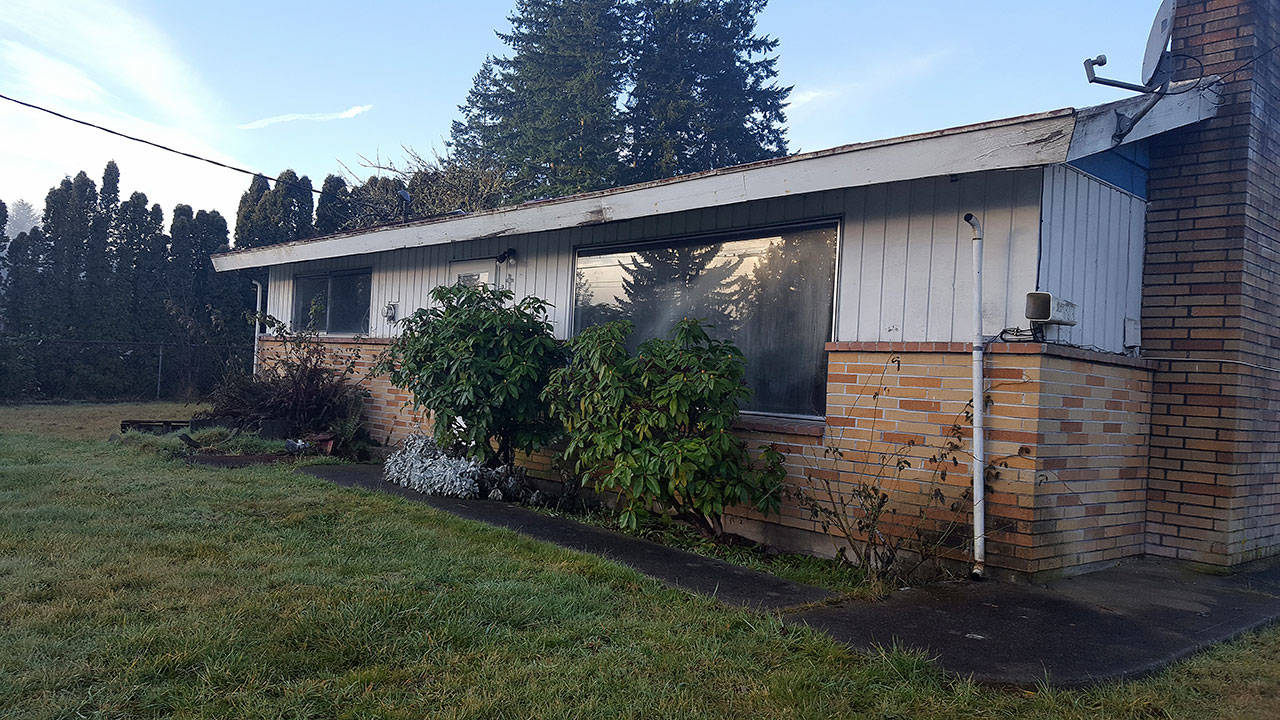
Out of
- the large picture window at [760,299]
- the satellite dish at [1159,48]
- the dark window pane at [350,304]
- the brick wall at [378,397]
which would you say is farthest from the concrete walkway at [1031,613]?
the dark window pane at [350,304]

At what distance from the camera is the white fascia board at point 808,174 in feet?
13.2

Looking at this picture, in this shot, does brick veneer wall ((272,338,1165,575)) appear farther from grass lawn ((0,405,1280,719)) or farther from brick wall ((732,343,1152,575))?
grass lawn ((0,405,1280,719))

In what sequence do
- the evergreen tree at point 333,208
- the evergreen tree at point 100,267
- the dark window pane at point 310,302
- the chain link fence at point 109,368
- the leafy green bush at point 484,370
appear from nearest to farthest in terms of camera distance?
1. the leafy green bush at point 484,370
2. the dark window pane at point 310,302
3. the chain link fence at point 109,368
4. the evergreen tree at point 100,267
5. the evergreen tree at point 333,208

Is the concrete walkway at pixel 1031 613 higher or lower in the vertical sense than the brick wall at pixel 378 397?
lower

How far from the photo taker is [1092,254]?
16.0ft

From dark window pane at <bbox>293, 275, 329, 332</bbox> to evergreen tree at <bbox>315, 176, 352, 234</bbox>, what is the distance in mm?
7436

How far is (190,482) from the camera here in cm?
667

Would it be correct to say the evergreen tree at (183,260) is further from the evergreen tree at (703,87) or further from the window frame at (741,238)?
the evergreen tree at (703,87)

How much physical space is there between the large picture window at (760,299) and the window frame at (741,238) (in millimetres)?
22

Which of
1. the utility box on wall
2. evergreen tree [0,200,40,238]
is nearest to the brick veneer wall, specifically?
the utility box on wall

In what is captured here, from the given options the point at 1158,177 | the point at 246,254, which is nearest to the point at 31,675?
the point at 1158,177

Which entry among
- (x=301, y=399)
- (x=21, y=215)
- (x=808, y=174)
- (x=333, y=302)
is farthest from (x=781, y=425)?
(x=21, y=215)

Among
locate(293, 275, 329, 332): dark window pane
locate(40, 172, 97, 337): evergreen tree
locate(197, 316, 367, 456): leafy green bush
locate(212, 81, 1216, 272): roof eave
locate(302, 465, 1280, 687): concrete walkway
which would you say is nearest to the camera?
locate(302, 465, 1280, 687): concrete walkway

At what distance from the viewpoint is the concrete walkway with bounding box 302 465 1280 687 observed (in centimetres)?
317
